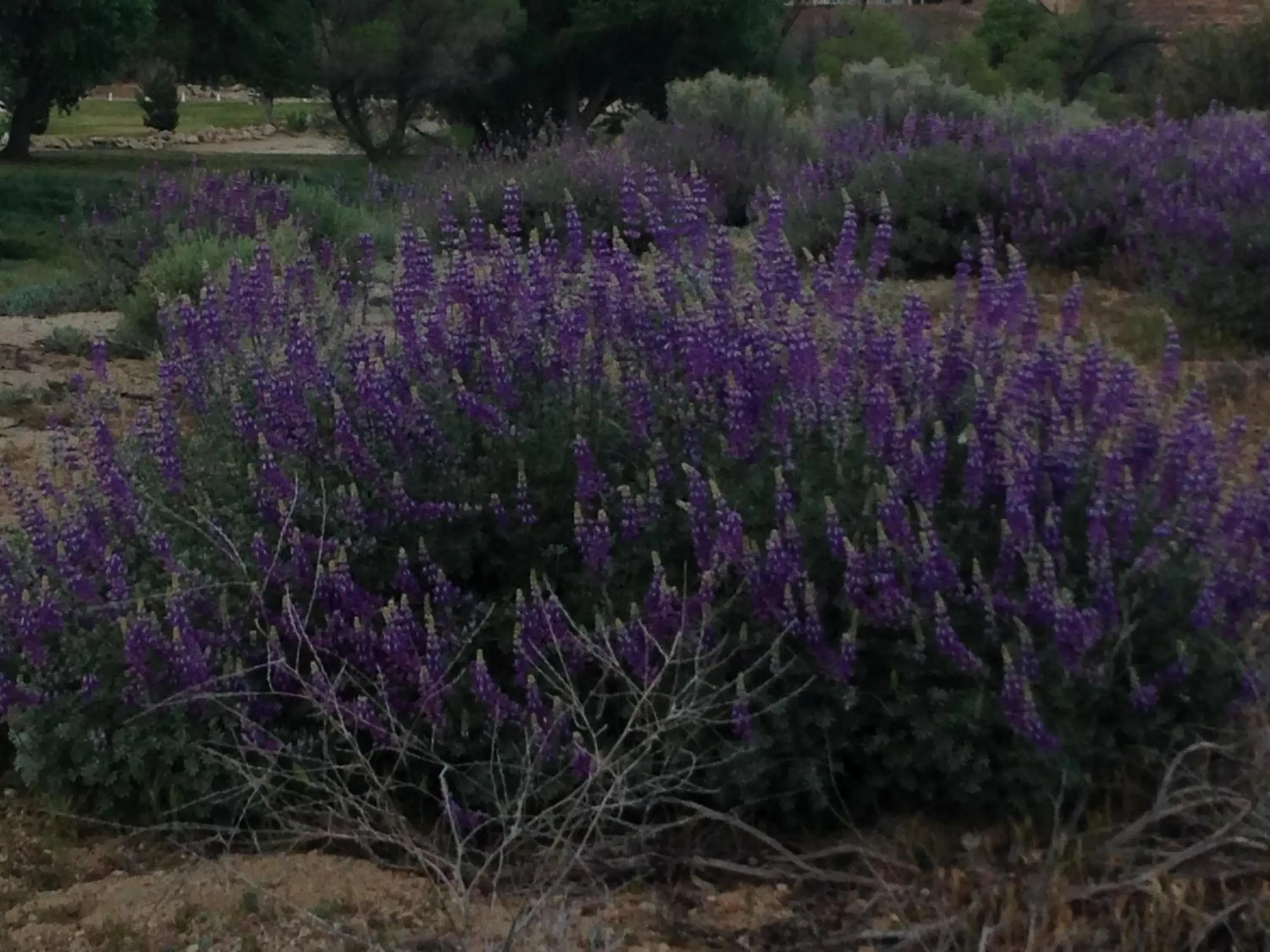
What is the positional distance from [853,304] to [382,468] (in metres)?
1.22

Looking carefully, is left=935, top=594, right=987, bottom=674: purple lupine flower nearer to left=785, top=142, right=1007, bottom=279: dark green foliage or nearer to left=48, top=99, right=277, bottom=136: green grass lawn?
left=785, top=142, right=1007, bottom=279: dark green foliage

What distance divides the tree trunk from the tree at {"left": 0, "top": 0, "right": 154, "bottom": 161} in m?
3.33

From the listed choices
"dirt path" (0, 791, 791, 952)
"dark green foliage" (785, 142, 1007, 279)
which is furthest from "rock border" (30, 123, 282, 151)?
"dirt path" (0, 791, 791, 952)

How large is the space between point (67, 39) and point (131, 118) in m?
34.8

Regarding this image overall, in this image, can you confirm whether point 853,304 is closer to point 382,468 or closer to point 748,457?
A: point 748,457

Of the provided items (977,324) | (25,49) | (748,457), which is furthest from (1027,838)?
(25,49)

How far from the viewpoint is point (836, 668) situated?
3160 mm

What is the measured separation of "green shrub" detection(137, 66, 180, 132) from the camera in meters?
44.0

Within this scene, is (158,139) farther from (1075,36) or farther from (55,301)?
(55,301)

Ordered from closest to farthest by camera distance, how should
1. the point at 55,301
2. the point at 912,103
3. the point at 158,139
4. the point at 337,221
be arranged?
the point at 55,301, the point at 337,221, the point at 912,103, the point at 158,139

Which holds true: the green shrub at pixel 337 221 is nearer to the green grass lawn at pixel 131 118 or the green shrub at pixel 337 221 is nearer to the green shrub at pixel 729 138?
the green shrub at pixel 729 138

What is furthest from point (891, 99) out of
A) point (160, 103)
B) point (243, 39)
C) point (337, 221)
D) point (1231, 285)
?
point (160, 103)

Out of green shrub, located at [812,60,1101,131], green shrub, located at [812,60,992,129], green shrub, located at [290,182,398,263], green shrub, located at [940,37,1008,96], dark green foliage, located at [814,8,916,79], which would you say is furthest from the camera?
dark green foliage, located at [814,8,916,79]

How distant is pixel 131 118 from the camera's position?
184ft
